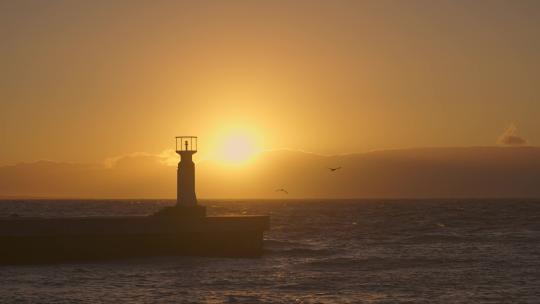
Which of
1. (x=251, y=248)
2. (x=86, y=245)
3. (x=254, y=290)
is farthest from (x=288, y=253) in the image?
(x=254, y=290)

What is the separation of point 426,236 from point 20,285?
43.9 metres

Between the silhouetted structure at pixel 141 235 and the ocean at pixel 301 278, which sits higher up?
the silhouetted structure at pixel 141 235

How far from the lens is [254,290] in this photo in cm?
3297

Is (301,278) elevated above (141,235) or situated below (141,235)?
below

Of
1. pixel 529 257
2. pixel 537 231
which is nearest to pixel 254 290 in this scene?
pixel 529 257

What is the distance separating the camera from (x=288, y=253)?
51.8 meters

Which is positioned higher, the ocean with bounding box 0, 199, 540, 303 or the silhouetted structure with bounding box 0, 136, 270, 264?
the silhouetted structure with bounding box 0, 136, 270, 264

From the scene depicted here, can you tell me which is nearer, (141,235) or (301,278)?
(301,278)

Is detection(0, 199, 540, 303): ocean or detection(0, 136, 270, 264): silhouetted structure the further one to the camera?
detection(0, 136, 270, 264): silhouetted structure

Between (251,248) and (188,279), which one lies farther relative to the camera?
(251,248)

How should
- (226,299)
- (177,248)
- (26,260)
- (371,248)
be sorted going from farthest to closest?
(371,248)
(177,248)
(26,260)
(226,299)

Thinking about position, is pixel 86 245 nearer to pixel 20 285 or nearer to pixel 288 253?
pixel 20 285

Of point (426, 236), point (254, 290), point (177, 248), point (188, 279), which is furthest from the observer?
point (426, 236)

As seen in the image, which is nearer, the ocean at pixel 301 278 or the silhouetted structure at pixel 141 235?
the ocean at pixel 301 278
